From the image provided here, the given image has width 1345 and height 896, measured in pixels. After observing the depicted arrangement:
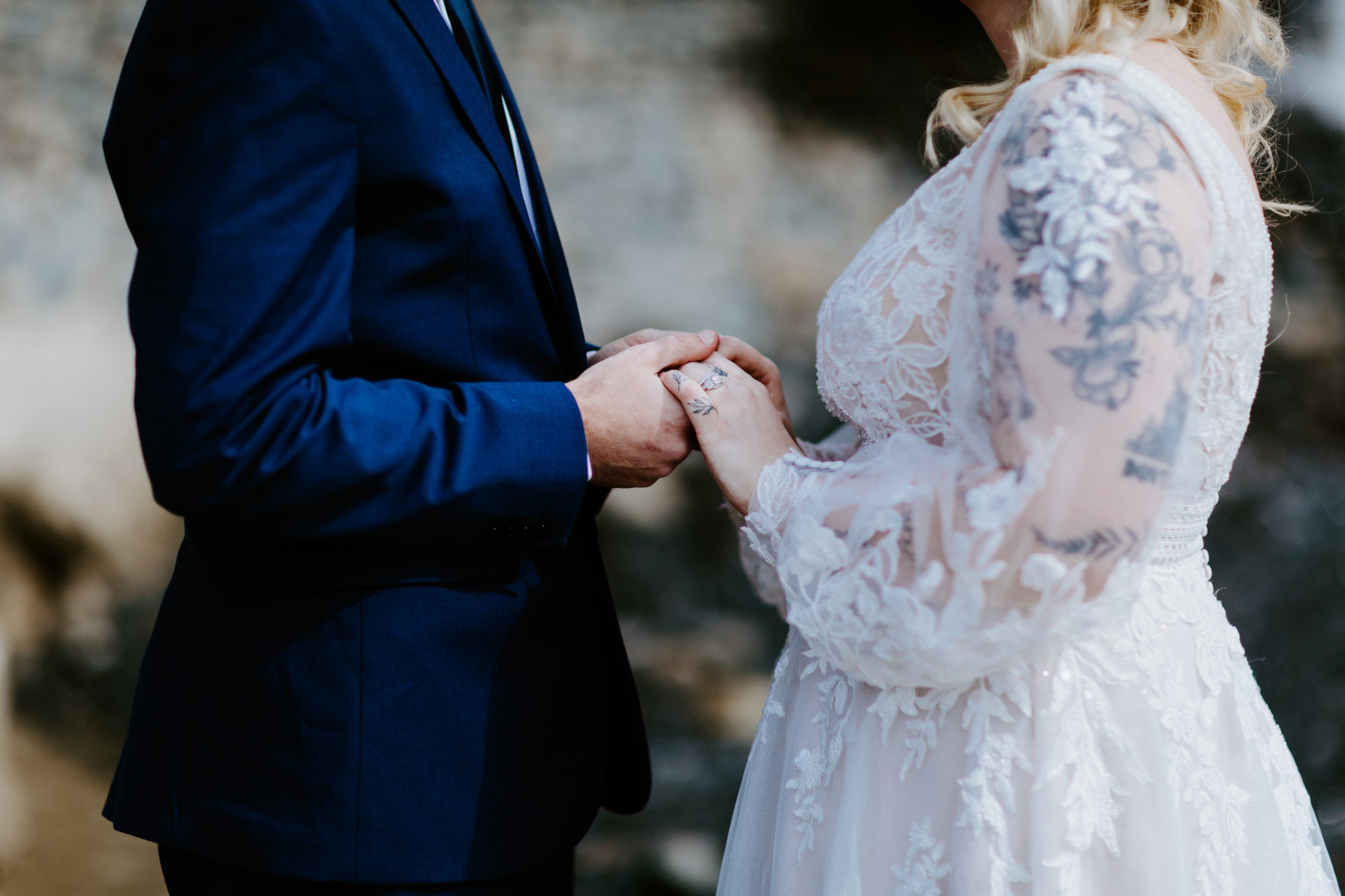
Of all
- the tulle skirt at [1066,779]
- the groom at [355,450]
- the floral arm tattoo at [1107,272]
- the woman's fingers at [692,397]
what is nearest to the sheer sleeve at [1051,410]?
the floral arm tattoo at [1107,272]

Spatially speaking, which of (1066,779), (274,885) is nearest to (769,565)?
(1066,779)

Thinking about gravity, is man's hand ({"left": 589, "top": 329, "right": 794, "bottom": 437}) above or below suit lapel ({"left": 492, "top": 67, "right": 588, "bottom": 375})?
below

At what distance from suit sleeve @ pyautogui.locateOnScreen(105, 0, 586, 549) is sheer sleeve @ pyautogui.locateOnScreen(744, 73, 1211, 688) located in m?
0.48

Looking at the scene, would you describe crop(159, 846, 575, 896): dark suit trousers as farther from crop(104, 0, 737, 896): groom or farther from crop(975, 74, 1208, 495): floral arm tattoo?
crop(975, 74, 1208, 495): floral arm tattoo

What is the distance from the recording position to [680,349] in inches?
48.8

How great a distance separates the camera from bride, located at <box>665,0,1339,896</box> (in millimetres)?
863

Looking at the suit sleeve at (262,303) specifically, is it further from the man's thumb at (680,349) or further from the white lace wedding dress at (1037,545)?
the white lace wedding dress at (1037,545)

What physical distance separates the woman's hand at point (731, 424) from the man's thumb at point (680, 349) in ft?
0.04

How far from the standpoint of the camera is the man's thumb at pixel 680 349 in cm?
122

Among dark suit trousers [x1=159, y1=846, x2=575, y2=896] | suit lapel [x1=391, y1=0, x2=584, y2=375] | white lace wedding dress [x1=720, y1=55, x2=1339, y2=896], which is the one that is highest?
suit lapel [x1=391, y1=0, x2=584, y2=375]

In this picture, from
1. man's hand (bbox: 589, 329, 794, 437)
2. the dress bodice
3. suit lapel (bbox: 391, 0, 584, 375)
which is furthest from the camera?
man's hand (bbox: 589, 329, 794, 437)

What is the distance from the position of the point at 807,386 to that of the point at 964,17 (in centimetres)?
108

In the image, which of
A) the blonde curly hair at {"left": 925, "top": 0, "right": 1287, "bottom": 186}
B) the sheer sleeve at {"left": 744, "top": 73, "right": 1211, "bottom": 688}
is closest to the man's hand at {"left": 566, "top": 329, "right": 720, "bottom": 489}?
the sheer sleeve at {"left": 744, "top": 73, "right": 1211, "bottom": 688}

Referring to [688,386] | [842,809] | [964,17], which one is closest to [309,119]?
[688,386]
